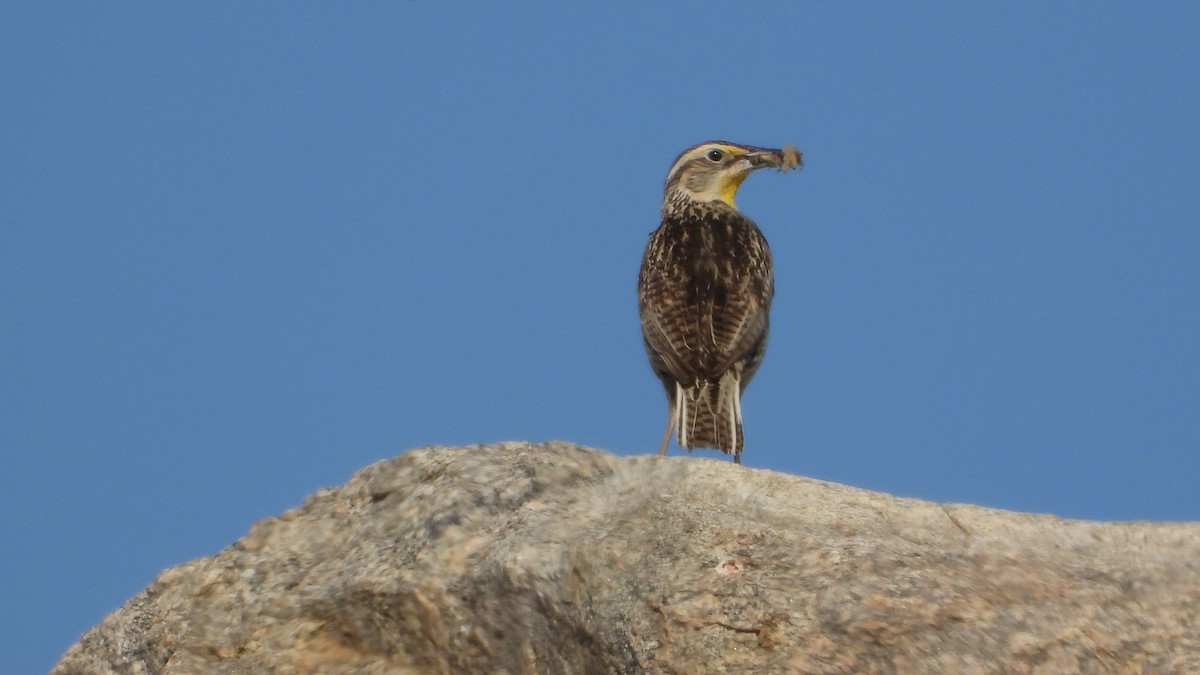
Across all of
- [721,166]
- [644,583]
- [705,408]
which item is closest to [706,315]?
[705,408]

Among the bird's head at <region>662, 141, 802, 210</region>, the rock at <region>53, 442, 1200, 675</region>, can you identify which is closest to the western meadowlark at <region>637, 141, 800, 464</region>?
the bird's head at <region>662, 141, 802, 210</region>

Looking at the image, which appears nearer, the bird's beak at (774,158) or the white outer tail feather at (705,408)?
the white outer tail feather at (705,408)

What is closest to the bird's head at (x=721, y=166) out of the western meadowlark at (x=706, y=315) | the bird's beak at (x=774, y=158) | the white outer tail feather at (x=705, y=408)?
the bird's beak at (x=774, y=158)

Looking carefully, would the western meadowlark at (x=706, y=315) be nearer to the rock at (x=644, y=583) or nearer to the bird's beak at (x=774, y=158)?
the bird's beak at (x=774, y=158)

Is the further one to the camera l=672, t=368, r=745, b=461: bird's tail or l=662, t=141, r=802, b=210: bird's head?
l=662, t=141, r=802, b=210: bird's head

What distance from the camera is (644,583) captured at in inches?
279

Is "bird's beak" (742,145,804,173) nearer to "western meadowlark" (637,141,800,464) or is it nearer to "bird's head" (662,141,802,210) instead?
"bird's head" (662,141,802,210)

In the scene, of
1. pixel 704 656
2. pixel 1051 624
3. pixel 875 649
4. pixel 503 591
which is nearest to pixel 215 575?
pixel 503 591

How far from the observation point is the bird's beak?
14.8 meters

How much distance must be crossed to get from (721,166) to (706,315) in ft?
9.37

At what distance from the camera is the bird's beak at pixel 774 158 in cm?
1484

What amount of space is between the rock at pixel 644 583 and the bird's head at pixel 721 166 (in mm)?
6904

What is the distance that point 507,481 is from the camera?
809 centimetres

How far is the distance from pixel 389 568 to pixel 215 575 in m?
1.11
